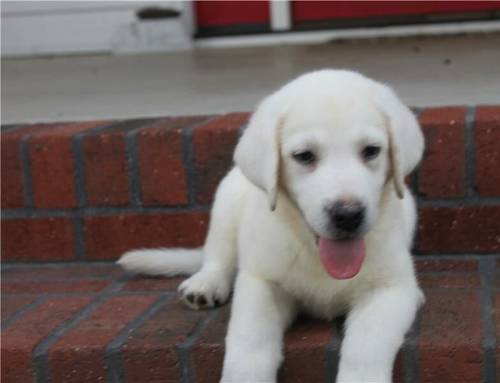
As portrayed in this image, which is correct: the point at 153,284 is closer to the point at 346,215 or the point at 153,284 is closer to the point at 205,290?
the point at 205,290

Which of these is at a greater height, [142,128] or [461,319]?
[142,128]

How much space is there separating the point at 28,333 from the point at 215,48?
8.87ft

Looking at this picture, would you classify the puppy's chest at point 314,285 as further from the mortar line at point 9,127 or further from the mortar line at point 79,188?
the mortar line at point 9,127

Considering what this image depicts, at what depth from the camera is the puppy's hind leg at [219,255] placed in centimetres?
224

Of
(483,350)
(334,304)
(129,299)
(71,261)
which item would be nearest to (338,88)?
(334,304)

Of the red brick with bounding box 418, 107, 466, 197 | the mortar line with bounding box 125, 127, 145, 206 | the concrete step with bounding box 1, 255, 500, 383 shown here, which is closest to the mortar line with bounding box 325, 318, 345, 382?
the concrete step with bounding box 1, 255, 500, 383

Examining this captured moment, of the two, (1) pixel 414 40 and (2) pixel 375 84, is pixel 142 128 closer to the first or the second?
(2) pixel 375 84

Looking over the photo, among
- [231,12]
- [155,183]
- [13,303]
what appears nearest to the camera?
[13,303]

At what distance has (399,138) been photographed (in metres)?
1.93

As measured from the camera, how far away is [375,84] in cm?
204

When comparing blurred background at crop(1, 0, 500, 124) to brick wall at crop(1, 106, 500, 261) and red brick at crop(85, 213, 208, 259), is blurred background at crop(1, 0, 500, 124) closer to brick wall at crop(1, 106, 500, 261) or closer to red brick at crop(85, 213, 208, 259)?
brick wall at crop(1, 106, 500, 261)

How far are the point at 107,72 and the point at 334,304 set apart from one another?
2.36 meters

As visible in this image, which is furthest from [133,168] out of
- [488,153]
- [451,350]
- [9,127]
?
[451,350]

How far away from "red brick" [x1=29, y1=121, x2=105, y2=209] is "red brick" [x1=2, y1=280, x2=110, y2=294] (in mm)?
265
